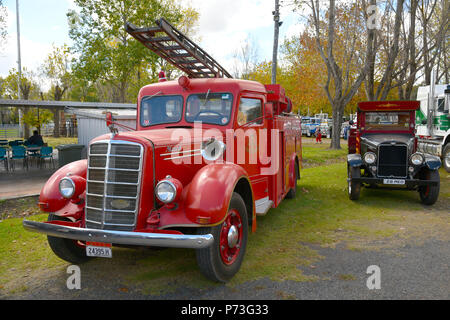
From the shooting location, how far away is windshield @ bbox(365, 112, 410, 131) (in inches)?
335

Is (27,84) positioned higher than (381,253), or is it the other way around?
(27,84)

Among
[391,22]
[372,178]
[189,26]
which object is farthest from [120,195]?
[189,26]

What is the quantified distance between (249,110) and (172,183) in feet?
7.11

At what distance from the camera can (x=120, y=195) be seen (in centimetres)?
361

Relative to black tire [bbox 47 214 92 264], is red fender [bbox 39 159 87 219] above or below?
above

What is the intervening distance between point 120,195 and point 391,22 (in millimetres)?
17600

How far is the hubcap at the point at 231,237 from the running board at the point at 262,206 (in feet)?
3.16

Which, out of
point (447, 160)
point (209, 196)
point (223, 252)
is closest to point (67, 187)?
point (209, 196)

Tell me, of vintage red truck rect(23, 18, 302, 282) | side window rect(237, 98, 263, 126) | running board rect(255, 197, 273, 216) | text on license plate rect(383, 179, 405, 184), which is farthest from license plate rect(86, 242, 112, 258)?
text on license plate rect(383, 179, 405, 184)

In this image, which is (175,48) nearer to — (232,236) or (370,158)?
(232,236)

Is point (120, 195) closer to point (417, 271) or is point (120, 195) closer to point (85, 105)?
point (417, 271)

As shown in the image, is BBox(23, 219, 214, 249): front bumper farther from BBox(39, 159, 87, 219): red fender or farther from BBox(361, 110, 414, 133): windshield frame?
BBox(361, 110, 414, 133): windshield frame

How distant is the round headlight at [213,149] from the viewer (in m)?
4.31

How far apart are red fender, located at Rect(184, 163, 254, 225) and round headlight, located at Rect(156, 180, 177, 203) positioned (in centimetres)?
18
